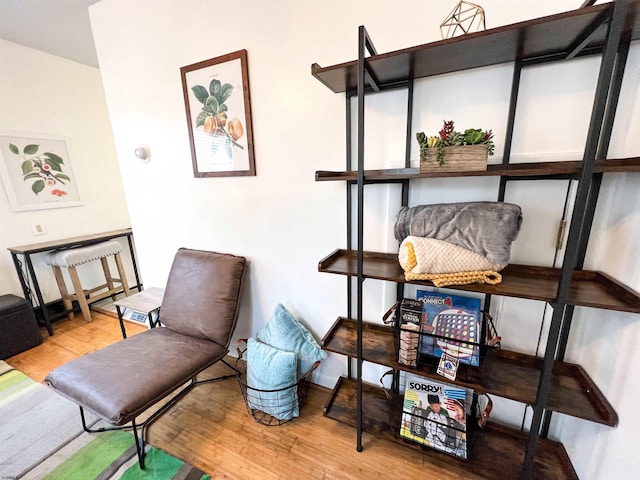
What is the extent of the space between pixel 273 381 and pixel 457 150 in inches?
55.3

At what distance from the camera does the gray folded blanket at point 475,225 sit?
90 cm

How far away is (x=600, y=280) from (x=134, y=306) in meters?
2.51

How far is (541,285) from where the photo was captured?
929 millimetres

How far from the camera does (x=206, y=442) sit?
4.50 ft

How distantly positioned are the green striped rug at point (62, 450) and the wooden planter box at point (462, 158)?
5.51 ft

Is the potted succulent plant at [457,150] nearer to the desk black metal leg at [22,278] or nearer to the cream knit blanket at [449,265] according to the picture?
the cream knit blanket at [449,265]

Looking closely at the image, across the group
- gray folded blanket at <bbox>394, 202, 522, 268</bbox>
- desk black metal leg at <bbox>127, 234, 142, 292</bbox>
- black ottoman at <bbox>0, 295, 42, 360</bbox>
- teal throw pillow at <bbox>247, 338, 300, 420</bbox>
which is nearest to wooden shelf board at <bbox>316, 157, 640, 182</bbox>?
gray folded blanket at <bbox>394, 202, 522, 268</bbox>

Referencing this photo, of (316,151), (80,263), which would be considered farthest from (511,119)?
(80,263)

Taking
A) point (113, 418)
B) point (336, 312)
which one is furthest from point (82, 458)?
point (336, 312)

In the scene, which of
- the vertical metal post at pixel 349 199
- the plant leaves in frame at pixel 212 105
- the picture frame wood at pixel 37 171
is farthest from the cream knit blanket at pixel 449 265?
the picture frame wood at pixel 37 171

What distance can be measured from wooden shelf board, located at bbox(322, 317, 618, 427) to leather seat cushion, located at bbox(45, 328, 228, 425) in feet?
2.53

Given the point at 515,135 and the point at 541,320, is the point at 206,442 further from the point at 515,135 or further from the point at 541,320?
the point at 515,135

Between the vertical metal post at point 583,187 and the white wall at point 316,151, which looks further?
the white wall at point 316,151

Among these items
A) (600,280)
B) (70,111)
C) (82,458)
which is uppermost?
(70,111)
